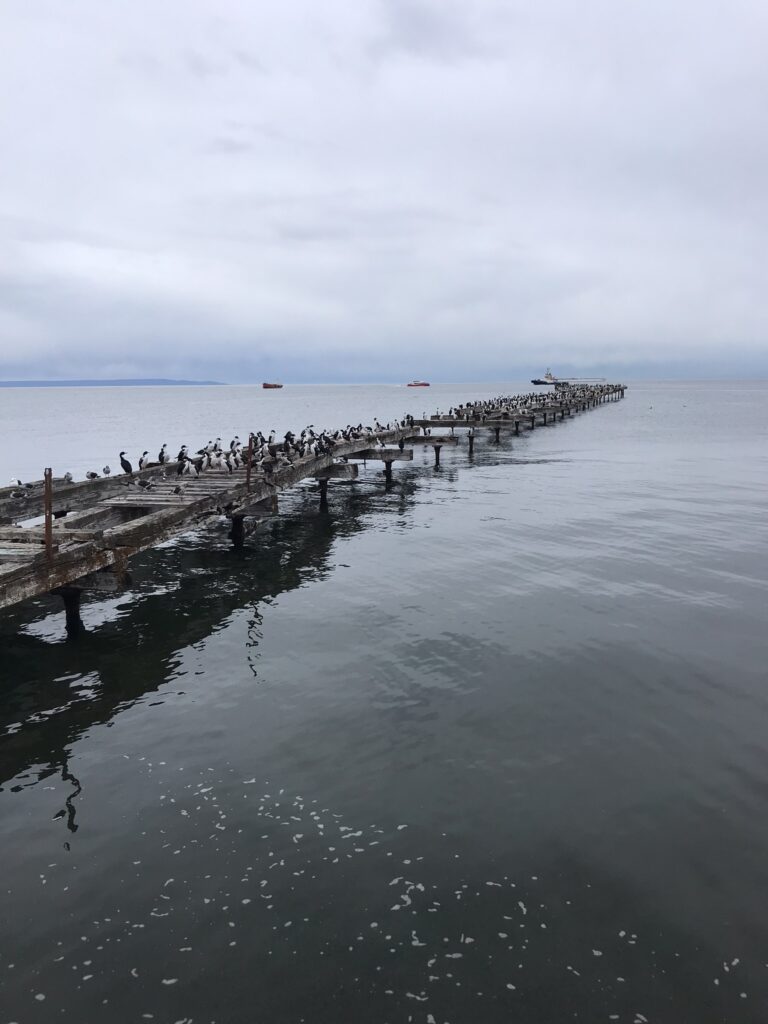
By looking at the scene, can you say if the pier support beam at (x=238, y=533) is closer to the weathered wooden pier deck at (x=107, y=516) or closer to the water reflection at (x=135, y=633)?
the weathered wooden pier deck at (x=107, y=516)

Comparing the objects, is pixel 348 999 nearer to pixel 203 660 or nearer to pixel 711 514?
pixel 203 660

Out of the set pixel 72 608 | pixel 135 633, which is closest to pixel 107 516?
pixel 72 608

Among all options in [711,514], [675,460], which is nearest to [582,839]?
[711,514]

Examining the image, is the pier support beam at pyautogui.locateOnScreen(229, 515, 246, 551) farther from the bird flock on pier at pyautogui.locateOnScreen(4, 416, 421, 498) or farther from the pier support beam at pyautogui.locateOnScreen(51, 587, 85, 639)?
the pier support beam at pyautogui.locateOnScreen(51, 587, 85, 639)

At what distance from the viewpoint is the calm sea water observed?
23.1 ft

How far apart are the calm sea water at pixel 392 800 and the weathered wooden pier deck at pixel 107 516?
218cm

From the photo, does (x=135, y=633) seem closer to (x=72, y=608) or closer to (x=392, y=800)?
(x=72, y=608)

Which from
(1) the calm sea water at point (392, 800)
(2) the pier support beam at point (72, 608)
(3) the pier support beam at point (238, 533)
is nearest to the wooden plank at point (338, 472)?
(3) the pier support beam at point (238, 533)

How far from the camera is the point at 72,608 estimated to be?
53.4ft

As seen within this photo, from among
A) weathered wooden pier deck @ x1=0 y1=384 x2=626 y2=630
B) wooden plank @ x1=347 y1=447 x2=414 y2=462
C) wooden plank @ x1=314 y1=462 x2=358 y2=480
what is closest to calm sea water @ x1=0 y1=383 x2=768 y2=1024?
weathered wooden pier deck @ x1=0 y1=384 x2=626 y2=630

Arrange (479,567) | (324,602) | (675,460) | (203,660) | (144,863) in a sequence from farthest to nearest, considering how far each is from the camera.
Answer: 1. (675,460)
2. (479,567)
3. (324,602)
4. (203,660)
5. (144,863)

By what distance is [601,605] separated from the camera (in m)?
18.1

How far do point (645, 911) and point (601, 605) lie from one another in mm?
10877

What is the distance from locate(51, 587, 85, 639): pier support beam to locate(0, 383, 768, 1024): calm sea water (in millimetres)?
367
